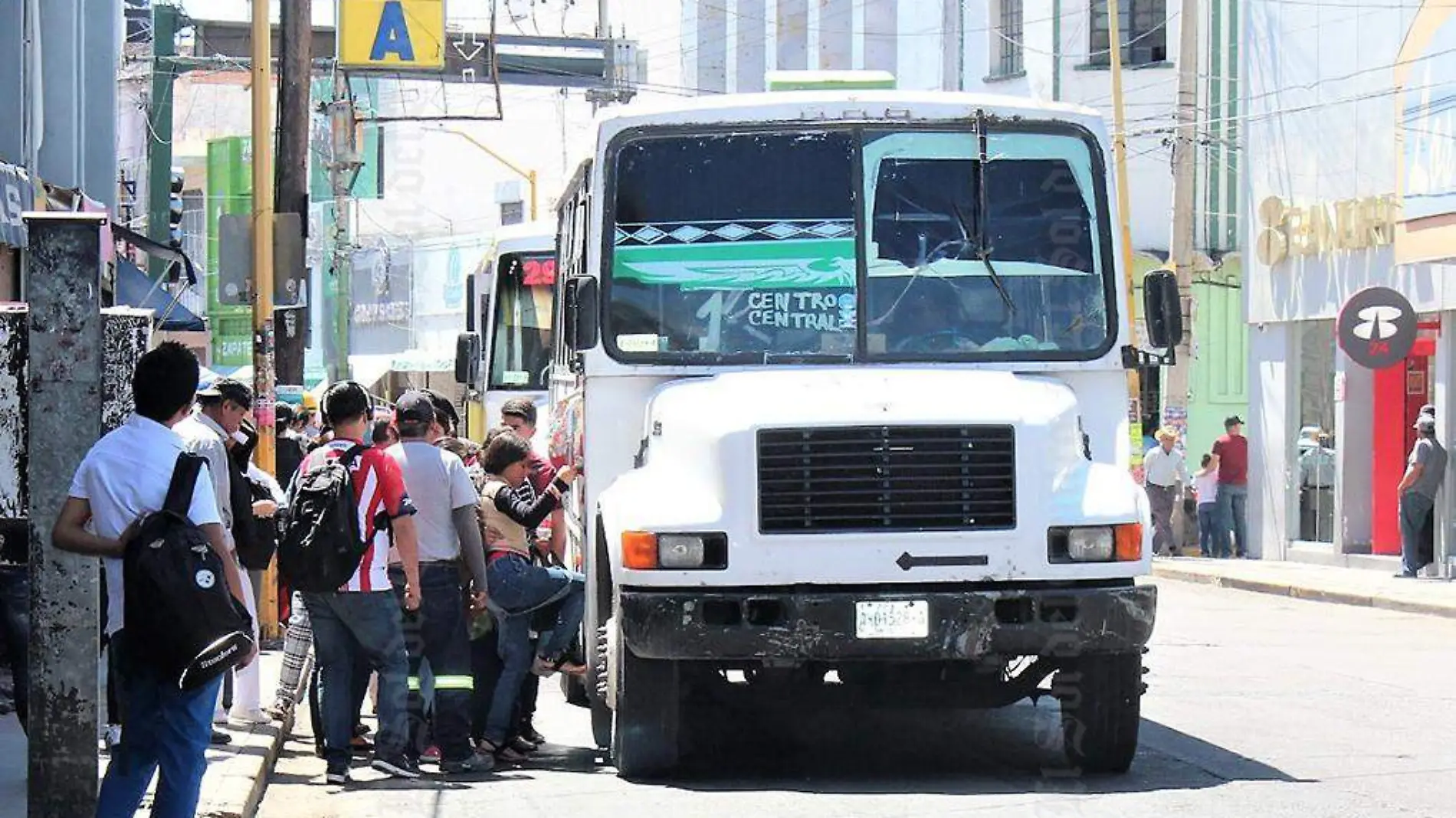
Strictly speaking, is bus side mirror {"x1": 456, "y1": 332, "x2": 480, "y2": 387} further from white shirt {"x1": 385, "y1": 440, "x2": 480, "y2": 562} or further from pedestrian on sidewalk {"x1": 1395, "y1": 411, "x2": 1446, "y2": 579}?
pedestrian on sidewalk {"x1": 1395, "y1": 411, "x2": 1446, "y2": 579}

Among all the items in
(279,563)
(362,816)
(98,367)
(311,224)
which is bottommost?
(362,816)

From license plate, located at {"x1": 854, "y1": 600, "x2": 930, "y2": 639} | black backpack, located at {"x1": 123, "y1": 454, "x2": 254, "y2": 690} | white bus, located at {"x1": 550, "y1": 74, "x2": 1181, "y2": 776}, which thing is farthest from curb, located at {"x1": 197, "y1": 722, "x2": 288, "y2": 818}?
license plate, located at {"x1": 854, "y1": 600, "x2": 930, "y2": 639}

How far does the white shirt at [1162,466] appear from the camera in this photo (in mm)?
32750

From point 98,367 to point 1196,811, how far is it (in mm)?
4523

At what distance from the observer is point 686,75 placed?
5738 cm

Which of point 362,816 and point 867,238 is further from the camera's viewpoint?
point 867,238

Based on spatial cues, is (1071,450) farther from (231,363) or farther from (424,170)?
(424,170)

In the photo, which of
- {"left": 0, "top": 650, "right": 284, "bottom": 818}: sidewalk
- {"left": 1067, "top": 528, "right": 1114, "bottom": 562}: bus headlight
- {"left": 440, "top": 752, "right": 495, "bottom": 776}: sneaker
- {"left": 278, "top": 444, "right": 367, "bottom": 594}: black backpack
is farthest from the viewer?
{"left": 440, "top": 752, "right": 495, "bottom": 776}: sneaker

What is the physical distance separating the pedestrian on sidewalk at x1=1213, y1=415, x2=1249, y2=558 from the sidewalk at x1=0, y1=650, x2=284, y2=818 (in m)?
21.5

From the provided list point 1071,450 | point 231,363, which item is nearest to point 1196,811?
point 1071,450

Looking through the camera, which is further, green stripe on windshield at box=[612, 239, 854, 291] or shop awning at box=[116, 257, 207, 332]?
shop awning at box=[116, 257, 207, 332]

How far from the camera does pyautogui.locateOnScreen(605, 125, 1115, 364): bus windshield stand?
11.3m

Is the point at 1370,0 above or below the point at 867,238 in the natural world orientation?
above

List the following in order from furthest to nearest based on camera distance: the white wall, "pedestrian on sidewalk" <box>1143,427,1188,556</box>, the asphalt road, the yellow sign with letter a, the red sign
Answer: the white wall → "pedestrian on sidewalk" <box>1143,427,1188,556</box> → the yellow sign with letter a → the red sign → the asphalt road
